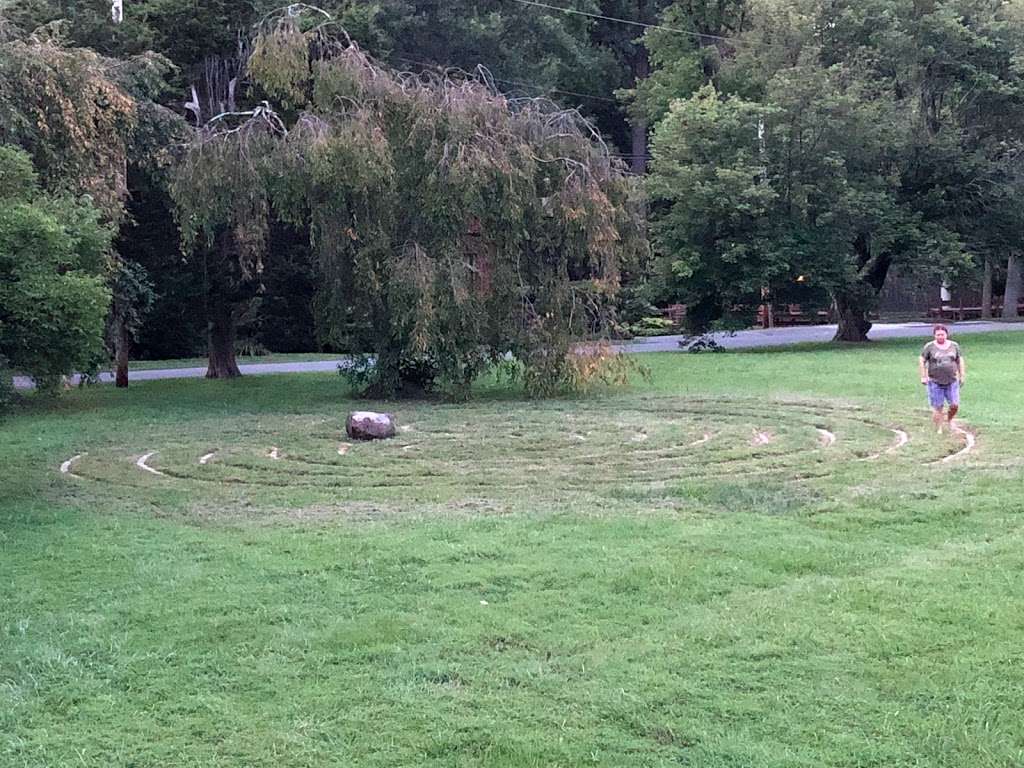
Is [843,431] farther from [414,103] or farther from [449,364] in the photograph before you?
[414,103]

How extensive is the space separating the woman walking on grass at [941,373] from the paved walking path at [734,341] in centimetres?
948

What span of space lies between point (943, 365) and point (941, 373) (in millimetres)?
85

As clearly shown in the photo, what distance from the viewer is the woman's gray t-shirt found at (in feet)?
36.4

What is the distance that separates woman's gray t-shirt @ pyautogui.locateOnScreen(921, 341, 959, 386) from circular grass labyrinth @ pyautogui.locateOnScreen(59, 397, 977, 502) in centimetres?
55

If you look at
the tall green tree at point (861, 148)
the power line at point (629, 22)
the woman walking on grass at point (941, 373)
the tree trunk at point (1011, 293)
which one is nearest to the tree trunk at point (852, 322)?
the tall green tree at point (861, 148)

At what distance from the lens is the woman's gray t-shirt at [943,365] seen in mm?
11102

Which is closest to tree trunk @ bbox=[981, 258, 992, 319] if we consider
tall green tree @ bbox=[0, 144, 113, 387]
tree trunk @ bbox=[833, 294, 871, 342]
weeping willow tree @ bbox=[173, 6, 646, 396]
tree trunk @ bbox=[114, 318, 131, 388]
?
tree trunk @ bbox=[833, 294, 871, 342]

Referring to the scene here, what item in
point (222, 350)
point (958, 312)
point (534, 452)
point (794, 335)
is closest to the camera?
point (534, 452)

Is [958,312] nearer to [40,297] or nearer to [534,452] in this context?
[534,452]

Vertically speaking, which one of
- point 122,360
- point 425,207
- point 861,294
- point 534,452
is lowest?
point 534,452

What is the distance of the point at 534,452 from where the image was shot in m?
10.7

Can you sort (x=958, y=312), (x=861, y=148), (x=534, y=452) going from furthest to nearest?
(x=958, y=312)
(x=861, y=148)
(x=534, y=452)

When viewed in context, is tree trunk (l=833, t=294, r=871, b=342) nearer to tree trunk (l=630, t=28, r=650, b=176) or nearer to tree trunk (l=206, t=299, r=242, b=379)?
tree trunk (l=630, t=28, r=650, b=176)

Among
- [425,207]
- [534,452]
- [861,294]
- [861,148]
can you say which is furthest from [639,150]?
[534,452]
